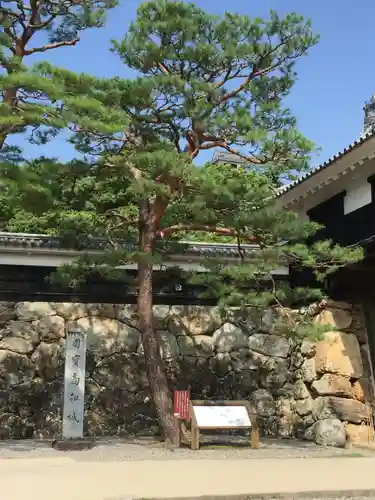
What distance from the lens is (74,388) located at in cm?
984

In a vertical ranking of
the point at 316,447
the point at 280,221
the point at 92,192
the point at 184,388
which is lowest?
the point at 316,447

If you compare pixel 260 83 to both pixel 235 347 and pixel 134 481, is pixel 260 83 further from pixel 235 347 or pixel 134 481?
pixel 134 481

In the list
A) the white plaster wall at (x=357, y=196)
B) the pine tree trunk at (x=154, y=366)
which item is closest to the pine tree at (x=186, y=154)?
the pine tree trunk at (x=154, y=366)

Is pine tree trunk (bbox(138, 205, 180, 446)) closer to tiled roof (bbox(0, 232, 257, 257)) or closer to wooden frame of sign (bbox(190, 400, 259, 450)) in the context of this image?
wooden frame of sign (bbox(190, 400, 259, 450))

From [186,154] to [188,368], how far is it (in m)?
5.32

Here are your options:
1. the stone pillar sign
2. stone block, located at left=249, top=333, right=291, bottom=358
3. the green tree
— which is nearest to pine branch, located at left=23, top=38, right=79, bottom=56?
the green tree

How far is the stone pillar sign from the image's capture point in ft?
31.8

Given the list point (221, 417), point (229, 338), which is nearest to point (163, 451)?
point (221, 417)

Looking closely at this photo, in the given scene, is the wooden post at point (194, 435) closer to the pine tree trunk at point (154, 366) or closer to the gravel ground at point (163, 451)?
the gravel ground at point (163, 451)

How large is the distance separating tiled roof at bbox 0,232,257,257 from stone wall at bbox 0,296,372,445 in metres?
1.31

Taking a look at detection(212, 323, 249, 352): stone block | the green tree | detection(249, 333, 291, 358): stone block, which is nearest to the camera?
the green tree

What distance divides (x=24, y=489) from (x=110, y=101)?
5905mm

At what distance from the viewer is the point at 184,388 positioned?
490 inches

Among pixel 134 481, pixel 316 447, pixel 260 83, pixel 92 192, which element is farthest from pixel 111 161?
pixel 316 447
